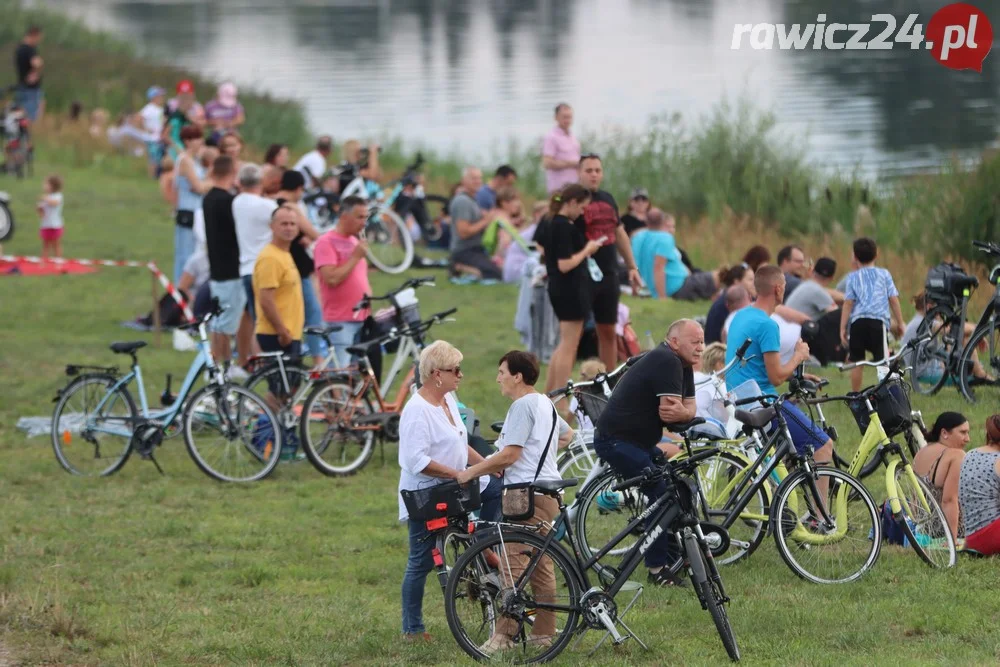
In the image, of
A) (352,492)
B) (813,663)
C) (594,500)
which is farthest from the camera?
(352,492)

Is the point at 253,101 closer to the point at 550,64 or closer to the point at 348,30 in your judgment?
the point at 550,64

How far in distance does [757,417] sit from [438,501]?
190cm

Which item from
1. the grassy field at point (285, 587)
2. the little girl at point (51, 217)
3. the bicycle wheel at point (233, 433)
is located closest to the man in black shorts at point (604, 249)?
the grassy field at point (285, 587)

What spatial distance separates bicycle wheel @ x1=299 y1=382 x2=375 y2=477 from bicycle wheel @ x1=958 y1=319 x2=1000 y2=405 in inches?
180

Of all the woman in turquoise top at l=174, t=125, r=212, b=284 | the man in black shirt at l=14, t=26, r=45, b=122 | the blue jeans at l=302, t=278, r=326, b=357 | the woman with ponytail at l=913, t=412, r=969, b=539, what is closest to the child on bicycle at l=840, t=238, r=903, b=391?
the woman with ponytail at l=913, t=412, r=969, b=539

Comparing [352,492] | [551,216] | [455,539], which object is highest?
[551,216]

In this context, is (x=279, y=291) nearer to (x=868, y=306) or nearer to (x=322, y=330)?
(x=322, y=330)

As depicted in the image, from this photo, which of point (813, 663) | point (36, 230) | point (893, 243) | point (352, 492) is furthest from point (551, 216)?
point (36, 230)

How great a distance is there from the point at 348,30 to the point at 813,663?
55228 mm

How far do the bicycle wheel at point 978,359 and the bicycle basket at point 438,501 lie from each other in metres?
5.92

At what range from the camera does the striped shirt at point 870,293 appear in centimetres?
1195

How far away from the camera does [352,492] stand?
1059 centimetres

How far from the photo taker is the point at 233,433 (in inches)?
431

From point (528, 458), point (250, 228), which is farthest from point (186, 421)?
point (528, 458)
